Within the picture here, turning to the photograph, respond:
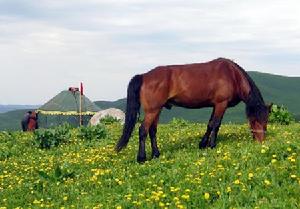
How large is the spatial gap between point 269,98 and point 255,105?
146 meters

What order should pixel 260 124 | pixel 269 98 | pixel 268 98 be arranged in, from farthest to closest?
pixel 268 98
pixel 269 98
pixel 260 124

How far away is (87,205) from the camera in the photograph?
11.0 meters

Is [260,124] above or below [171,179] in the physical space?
above

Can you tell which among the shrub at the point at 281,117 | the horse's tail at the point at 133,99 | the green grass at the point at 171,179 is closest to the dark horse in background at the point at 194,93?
the horse's tail at the point at 133,99

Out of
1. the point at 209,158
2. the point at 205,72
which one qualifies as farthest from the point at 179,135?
→ the point at 209,158

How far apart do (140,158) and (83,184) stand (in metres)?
2.89

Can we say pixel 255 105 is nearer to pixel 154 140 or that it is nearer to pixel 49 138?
pixel 154 140

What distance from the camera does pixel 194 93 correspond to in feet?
53.2

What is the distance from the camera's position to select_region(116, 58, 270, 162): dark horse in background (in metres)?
15.9

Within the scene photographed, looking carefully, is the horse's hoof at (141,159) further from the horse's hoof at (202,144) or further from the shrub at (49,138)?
the shrub at (49,138)

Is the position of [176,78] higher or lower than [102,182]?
higher

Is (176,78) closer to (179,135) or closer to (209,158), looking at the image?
(209,158)

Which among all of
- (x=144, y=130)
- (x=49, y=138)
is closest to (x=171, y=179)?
(x=144, y=130)

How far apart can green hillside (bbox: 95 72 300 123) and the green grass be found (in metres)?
114
